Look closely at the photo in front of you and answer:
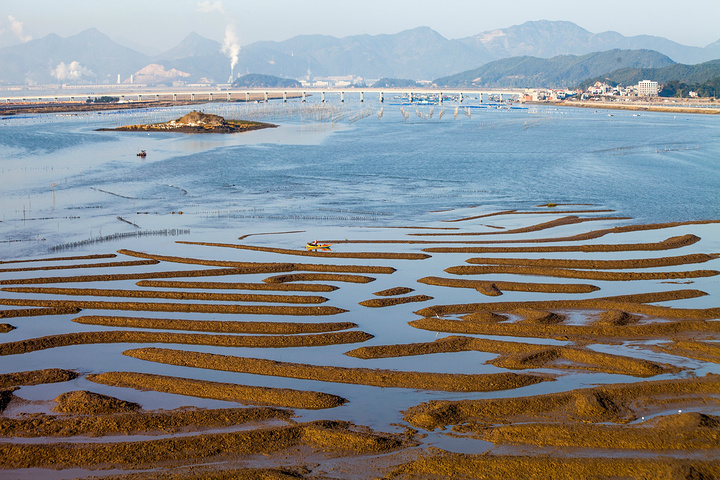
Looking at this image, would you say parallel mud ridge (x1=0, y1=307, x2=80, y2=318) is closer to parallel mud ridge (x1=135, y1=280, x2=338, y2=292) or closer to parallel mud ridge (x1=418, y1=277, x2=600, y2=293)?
parallel mud ridge (x1=135, y1=280, x2=338, y2=292)

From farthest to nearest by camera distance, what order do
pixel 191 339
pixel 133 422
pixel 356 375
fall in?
pixel 191 339 → pixel 356 375 → pixel 133 422

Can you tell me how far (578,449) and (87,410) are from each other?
12.0 metres

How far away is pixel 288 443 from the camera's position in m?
15.8

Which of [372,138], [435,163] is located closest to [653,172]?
[435,163]

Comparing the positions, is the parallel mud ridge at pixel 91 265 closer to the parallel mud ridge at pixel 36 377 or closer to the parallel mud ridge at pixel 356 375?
the parallel mud ridge at pixel 356 375

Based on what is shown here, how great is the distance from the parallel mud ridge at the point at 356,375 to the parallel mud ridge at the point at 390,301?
7.18 m

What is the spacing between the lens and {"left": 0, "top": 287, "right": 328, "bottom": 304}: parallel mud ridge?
92.5 ft

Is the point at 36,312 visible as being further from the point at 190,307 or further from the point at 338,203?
the point at 338,203

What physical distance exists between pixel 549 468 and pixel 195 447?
7863 millimetres

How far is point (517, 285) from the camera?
98.2 feet

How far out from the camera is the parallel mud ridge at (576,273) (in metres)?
31.5

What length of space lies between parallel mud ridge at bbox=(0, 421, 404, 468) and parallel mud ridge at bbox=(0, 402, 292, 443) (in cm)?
70

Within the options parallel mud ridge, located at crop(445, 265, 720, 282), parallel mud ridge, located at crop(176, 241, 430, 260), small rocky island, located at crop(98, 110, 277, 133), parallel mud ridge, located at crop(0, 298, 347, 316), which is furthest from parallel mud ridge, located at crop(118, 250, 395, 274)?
small rocky island, located at crop(98, 110, 277, 133)

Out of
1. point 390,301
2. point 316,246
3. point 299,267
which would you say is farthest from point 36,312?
point 316,246
